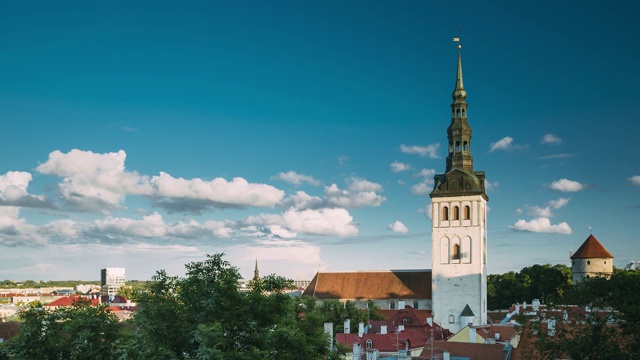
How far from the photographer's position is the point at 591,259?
95.0 metres

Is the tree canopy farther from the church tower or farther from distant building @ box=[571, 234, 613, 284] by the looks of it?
distant building @ box=[571, 234, 613, 284]

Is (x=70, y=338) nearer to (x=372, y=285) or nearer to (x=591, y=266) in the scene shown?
(x=372, y=285)

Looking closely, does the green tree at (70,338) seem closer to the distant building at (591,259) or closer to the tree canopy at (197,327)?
the tree canopy at (197,327)

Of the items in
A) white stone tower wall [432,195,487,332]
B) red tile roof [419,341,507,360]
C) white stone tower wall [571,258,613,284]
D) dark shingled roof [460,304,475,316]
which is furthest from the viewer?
white stone tower wall [571,258,613,284]

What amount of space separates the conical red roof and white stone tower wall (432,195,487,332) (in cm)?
2428

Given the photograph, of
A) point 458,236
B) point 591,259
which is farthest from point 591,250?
point 458,236

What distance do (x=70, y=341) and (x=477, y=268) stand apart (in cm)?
5619

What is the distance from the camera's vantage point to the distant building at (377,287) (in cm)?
8156

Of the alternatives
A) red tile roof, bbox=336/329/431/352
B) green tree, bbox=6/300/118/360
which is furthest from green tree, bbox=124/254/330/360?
red tile roof, bbox=336/329/431/352

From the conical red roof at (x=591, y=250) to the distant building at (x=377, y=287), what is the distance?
2737 centimetres

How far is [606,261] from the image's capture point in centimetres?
9481

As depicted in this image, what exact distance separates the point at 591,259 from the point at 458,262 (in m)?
28.2

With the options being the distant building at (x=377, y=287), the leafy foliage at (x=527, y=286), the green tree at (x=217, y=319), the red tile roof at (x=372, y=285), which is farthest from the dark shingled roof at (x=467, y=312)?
the green tree at (x=217, y=319)

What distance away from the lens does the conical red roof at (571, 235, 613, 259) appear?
311 ft
